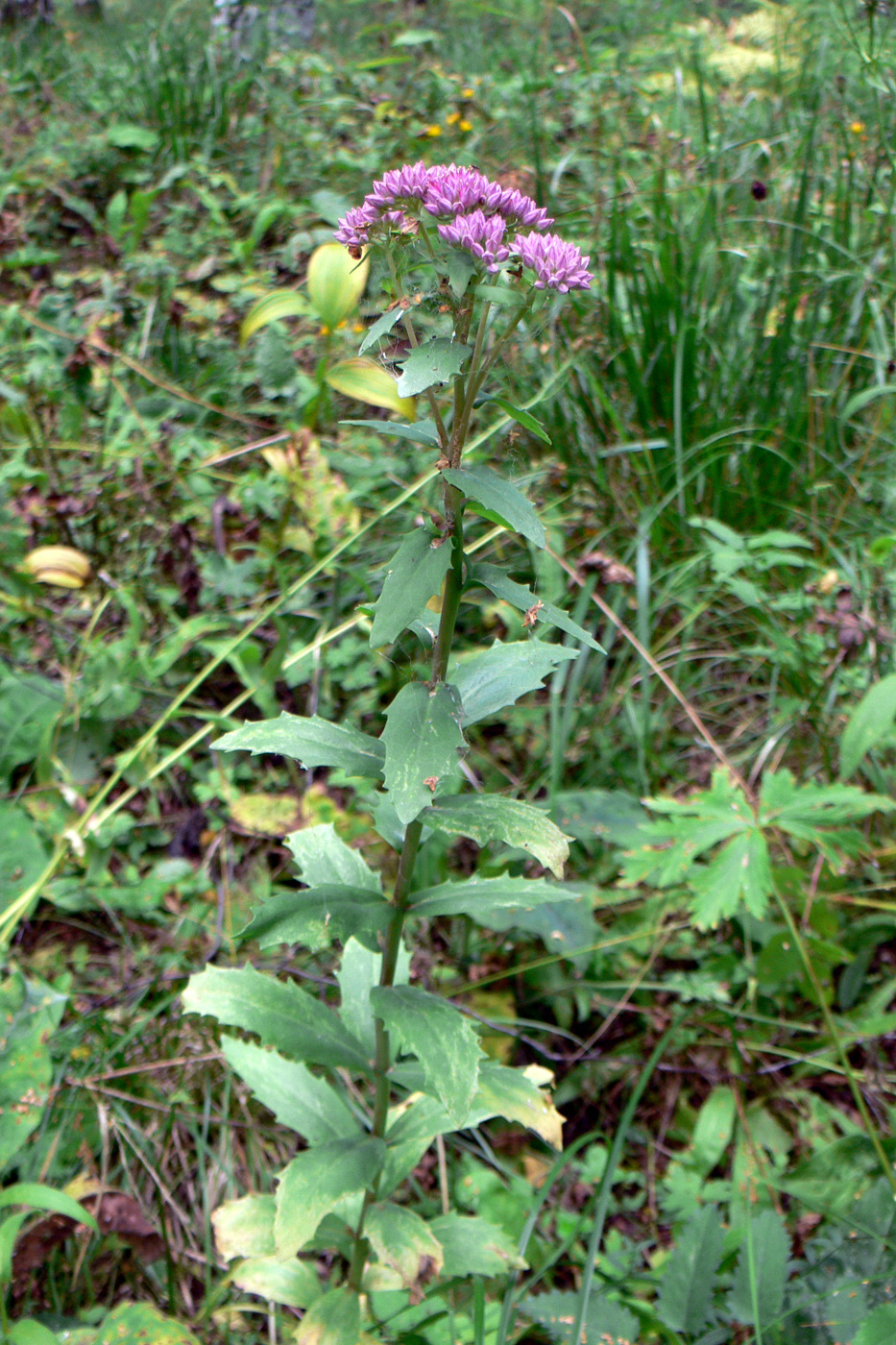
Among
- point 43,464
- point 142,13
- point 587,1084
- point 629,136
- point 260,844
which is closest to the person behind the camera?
point 587,1084

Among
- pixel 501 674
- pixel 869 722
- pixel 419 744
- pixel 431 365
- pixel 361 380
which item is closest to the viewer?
pixel 431 365

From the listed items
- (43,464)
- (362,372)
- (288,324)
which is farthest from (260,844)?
(288,324)

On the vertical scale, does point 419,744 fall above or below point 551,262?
below

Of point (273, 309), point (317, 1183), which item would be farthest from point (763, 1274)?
point (273, 309)

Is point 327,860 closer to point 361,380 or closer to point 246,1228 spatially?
point 246,1228

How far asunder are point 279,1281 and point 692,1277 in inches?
23.5

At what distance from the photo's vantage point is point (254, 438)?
3062 millimetres

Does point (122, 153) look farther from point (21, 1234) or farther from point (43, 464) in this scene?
point (21, 1234)

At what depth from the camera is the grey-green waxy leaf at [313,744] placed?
0.98 m

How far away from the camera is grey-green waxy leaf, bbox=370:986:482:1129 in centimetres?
95

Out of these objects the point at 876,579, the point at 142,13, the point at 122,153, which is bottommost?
the point at 876,579

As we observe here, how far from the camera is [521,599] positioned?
93cm

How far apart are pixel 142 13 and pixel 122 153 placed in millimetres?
3189

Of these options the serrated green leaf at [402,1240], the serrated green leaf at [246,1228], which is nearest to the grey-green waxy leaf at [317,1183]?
the serrated green leaf at [402,1240]
